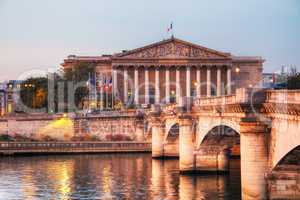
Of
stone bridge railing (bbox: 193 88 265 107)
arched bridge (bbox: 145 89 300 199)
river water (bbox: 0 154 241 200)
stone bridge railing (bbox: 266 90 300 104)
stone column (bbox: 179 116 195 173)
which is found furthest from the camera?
stone column (bbox: 179 116 195 173)

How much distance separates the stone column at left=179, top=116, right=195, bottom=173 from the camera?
204ft

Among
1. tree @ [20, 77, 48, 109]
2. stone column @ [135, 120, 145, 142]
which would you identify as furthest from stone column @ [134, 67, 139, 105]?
stone column @ [135, 120, 145, 142]

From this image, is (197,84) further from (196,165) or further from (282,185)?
(282,185)

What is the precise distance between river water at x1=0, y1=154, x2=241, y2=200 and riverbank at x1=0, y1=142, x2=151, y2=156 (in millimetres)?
10138

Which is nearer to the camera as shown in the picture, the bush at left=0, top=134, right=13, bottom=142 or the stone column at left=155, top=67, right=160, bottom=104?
the bush at left=0, top=134, right=13, bottom=142

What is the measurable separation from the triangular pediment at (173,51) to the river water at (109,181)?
94101 millimetres

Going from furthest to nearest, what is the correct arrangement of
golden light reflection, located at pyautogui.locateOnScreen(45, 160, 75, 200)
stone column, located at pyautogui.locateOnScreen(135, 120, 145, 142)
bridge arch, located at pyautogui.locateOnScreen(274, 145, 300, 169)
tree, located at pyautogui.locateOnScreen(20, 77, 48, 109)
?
tree, located at pyautogui.locateOnScreen(20, 77, 48, 109), stone column, located at pyautogui.locateOnScreen(135, 120, 145, 142), golden light reflection, located at pyautogui.locateOnScreen(45, 160, 75, 200), bridge arch, located at pyautogui.locateOnScreen(274, 145, 300, 169)

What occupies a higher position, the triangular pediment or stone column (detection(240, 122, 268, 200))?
the triangular pediment

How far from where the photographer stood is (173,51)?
17525 cm

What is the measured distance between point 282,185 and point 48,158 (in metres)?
52.5

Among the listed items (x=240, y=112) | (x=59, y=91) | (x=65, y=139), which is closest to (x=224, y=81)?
(x=59, y=91)

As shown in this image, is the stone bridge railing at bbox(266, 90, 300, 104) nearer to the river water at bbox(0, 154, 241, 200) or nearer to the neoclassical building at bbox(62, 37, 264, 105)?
the river water at bbox(0, 154, 241, 200)

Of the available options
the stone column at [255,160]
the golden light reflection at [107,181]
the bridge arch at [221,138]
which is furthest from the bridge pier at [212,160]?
the stone column at [255,160]

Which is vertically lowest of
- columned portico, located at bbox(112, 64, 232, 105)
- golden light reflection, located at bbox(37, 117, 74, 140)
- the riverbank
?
the riverbank
